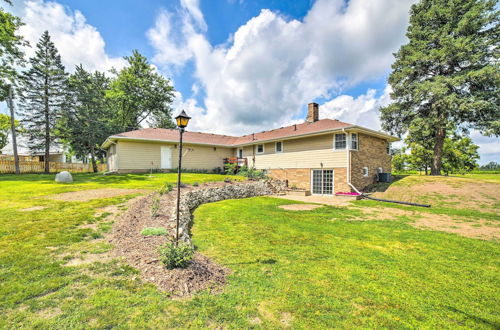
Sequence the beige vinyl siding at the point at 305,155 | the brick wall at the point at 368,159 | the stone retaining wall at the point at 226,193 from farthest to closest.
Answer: the beige vinyl siding at the point at 305,155
the brick wall at the point at 368,159
the stone retaining wall at the point at 226,193

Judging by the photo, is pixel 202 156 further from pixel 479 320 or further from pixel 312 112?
pixel 479 320

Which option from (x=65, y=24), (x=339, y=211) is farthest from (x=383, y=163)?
(x=65, y=24)

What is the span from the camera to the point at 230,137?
25344mm

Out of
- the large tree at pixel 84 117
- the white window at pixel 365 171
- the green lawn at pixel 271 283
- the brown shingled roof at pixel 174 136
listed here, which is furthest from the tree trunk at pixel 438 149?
the large tree at pixel 84 117

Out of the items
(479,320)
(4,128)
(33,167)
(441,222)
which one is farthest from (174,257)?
(4,128)

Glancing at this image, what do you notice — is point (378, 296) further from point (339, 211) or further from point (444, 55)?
point (444, 55)

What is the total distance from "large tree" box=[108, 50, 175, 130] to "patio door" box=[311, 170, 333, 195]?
2488cm

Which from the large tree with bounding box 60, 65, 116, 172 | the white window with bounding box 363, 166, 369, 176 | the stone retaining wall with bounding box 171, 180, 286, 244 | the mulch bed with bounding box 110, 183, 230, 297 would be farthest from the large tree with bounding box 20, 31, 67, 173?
the white window with bounding box 363, 166, 369, 176

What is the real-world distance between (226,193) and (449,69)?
64.1ft

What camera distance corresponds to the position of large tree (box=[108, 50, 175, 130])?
26784 mm

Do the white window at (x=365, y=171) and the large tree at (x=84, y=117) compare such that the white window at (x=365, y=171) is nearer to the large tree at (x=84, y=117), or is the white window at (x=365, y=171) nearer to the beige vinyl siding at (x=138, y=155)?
the beige vinyl siding at (x=138, y=155)

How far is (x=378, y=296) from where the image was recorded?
2.88m

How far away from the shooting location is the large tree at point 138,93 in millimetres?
26784

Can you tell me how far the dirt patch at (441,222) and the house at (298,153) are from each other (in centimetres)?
407
